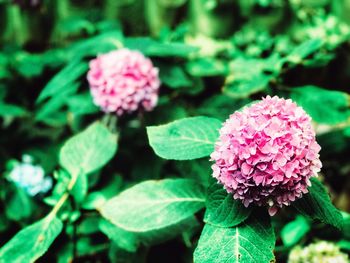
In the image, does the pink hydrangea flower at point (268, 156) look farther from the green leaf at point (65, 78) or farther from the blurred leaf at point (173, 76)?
the green leaf at point (65, 78)

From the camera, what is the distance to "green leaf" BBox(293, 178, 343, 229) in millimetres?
791

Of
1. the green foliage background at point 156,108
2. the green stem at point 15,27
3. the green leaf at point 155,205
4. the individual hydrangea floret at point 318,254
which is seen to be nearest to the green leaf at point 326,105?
the green foliage background at point 156,108

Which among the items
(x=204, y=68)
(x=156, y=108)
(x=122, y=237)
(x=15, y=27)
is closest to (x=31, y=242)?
(x=122, y=237)

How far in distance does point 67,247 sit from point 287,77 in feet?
3.10

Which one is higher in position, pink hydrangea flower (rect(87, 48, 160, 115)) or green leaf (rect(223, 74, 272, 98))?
pink hydrangea flower (rect(87, 48, 160, 115))

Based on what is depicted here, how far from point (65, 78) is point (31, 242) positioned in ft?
1.71

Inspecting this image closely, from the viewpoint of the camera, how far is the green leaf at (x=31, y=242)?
90cm

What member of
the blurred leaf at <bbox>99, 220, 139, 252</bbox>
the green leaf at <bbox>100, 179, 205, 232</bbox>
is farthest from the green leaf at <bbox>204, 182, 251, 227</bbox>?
the blurred leaf at <bbox>99, 220, 139, 252</bbox>

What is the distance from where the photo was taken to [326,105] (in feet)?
3.89

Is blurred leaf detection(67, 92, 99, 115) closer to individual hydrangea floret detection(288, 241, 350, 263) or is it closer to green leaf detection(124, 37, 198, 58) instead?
green leaf detection(124, 37, 198, 58)

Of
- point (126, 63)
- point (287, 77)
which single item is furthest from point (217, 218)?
point (287, 77)

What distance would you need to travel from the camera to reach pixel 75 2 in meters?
1.75

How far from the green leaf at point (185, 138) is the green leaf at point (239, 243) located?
0.16 meters

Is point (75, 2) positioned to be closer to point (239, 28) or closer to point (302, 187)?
point (239, 28)
